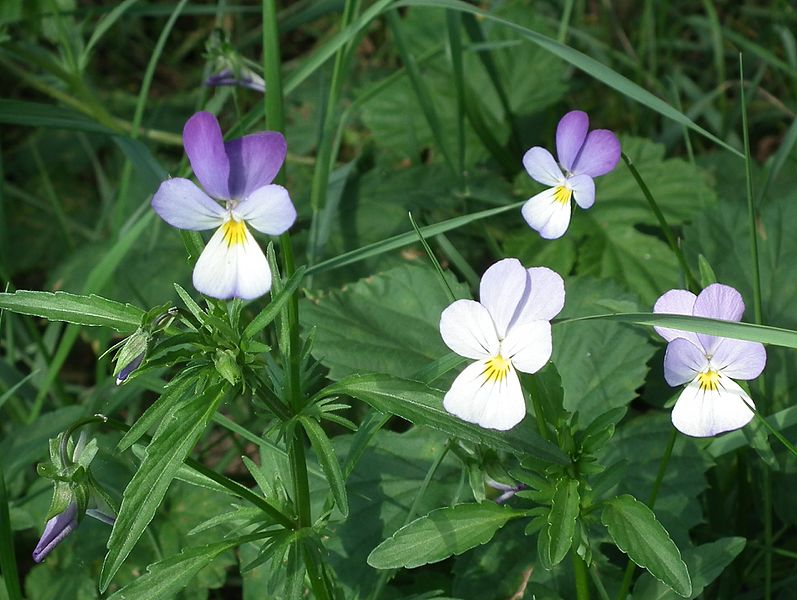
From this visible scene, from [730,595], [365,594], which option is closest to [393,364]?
[365,594]

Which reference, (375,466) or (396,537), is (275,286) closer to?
(396,537)

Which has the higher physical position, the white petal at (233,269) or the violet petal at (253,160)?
the violet petal at (253,160)

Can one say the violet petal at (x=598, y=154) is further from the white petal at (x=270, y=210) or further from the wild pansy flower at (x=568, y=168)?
the white petal at (x=270, y=210)

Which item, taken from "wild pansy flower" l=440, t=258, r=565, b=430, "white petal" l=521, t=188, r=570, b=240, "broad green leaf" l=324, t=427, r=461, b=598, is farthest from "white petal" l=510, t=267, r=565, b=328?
"broad green leaf" l=324, t=427, r=461, b=598

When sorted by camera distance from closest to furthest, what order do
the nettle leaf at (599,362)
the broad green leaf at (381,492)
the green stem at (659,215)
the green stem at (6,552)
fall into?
1. the green stem at (659,215)
2. the green stem at (6,552)
3. the broad green leaf at (381,492)
4. the nettle leaf at (599,362)

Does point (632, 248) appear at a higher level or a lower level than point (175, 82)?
higher

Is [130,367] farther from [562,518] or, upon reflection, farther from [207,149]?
[562,518]

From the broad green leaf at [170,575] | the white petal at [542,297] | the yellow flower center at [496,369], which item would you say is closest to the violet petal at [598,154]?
the white petal at [542,297]
